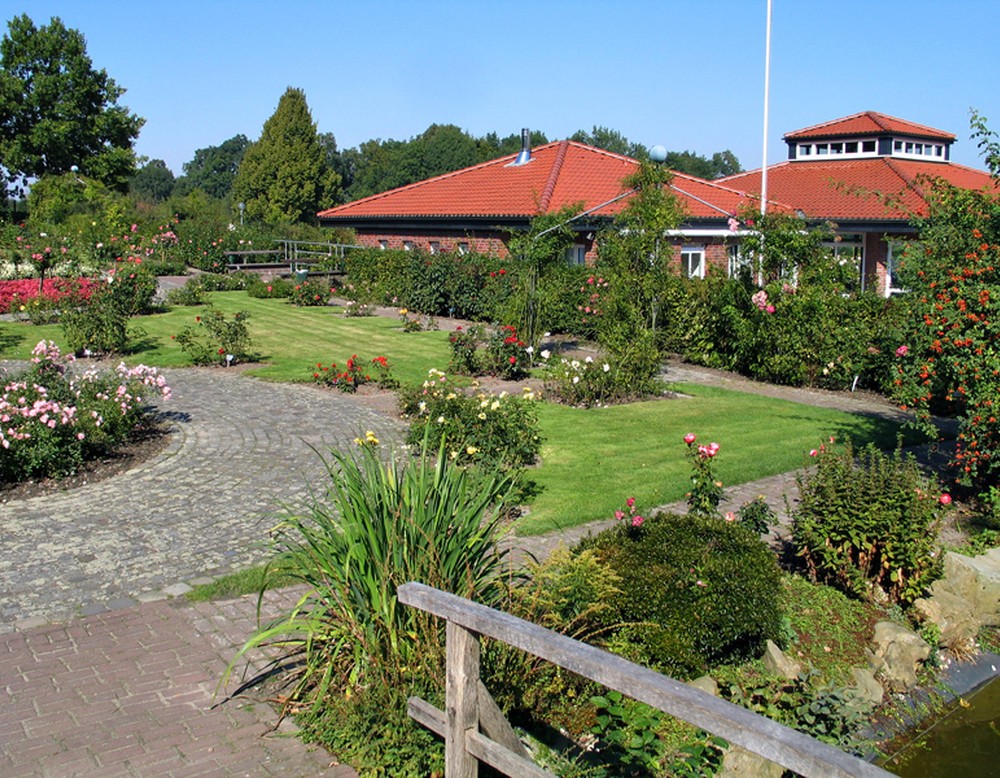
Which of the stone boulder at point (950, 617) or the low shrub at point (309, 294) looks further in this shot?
the low shrub at point (309, 294)

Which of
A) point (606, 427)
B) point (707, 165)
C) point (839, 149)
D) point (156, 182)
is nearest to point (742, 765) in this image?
point (606, 427)

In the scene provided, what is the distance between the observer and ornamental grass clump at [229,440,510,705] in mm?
4613

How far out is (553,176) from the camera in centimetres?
2561

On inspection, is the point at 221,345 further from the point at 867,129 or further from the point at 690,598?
the point at 867,129

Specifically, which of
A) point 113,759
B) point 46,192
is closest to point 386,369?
point 113,759

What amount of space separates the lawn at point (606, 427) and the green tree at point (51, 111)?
40465 mm

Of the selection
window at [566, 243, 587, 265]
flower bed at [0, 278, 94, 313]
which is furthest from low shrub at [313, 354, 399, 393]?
window at [566, 243, 587, 265]

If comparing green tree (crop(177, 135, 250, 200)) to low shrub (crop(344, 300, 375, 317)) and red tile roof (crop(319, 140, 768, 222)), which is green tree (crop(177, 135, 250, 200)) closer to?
red tile roof (crop(319, 140, 768, 222))

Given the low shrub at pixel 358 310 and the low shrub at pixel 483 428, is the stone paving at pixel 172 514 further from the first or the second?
the low shrub at pixel 358 310

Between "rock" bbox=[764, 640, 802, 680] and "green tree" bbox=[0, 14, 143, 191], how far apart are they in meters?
56.8

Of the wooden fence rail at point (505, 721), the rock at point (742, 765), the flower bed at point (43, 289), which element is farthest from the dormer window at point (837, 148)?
the wooden fence rail at point (505, 721)

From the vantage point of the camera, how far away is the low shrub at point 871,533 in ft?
21.9

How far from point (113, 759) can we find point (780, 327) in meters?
12.8

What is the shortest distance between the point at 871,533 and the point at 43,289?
1972 cm
